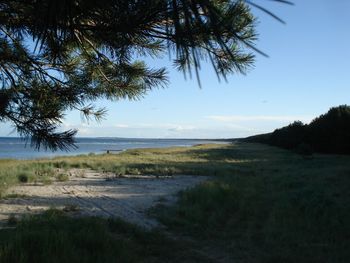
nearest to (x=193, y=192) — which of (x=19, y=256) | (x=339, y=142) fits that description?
(x=19, y=256)

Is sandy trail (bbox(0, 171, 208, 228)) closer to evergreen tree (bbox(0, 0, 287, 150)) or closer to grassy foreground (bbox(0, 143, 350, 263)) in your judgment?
grassy foreground (bbox(0, 143, 350, 263))

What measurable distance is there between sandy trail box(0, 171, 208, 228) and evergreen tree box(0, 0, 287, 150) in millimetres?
4530

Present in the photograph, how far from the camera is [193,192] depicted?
1349cm

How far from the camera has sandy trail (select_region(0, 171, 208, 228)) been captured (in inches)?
411

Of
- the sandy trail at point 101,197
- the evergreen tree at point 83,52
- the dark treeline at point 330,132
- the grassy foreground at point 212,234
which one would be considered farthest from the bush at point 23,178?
the dark treeline at point 330,132

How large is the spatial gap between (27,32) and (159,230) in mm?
5104

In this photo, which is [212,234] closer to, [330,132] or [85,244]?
[85,244]

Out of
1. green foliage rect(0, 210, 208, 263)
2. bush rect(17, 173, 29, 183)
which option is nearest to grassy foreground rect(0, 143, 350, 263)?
green foliage rect(0, 210, 208, 263)

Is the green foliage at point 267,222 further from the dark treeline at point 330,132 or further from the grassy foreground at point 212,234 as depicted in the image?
the dark treeline at point 330,132

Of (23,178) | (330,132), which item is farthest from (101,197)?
(330,132)

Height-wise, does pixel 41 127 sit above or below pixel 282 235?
above

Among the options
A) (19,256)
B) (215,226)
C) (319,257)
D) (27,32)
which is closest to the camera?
(27,32)

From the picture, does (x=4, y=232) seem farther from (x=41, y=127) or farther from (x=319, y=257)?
(x=319, y=257)

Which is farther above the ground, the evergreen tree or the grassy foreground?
the evergreen tree
